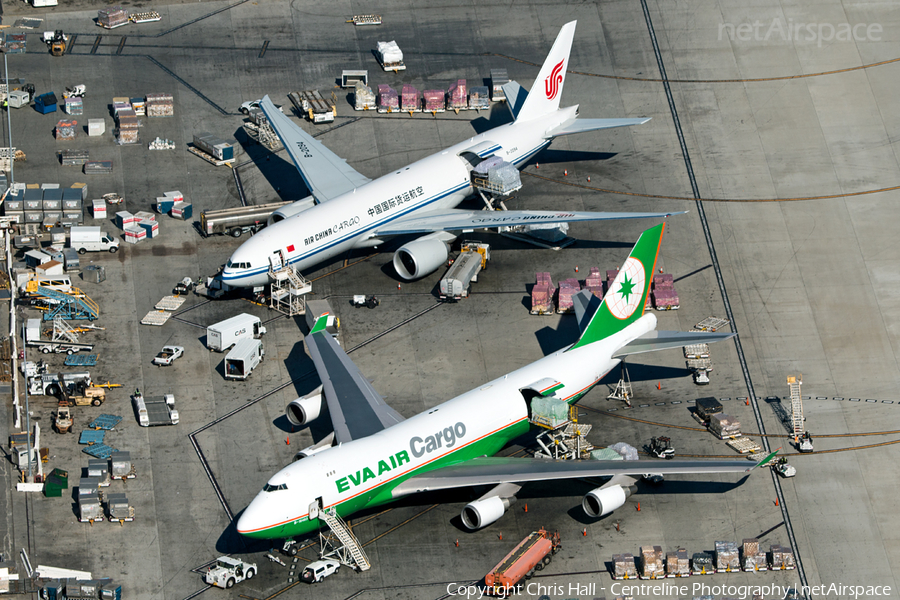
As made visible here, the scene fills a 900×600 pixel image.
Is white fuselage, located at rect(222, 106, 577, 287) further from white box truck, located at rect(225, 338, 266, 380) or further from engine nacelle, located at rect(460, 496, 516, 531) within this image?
engine nacelle, located at rect(460, 496, 516, 531)

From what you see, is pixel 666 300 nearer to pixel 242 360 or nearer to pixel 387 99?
pixel 242 360

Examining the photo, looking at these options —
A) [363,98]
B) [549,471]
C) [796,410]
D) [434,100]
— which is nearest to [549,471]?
[549,471]

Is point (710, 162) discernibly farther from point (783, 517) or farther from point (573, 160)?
point (783, 517)

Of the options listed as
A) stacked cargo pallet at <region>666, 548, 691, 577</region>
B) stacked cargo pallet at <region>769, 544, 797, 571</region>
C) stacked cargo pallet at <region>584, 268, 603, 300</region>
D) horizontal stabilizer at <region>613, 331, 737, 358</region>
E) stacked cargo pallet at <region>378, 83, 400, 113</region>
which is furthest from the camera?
stacked cargo pallet at <region>378, 83, 400, 113</region>

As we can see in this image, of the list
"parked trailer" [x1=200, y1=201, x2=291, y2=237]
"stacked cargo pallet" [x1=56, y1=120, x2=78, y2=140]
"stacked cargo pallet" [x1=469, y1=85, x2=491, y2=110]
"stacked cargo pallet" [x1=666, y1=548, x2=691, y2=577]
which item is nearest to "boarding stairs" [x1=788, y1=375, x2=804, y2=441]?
"stacked cargo pallet" [x1=666, y1=548, x2=691, y2=577]

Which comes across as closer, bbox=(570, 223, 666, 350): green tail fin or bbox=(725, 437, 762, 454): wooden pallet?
bbox=(570, 223, 666, 350): green tail fin

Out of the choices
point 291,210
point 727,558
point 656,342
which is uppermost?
point 291,210
